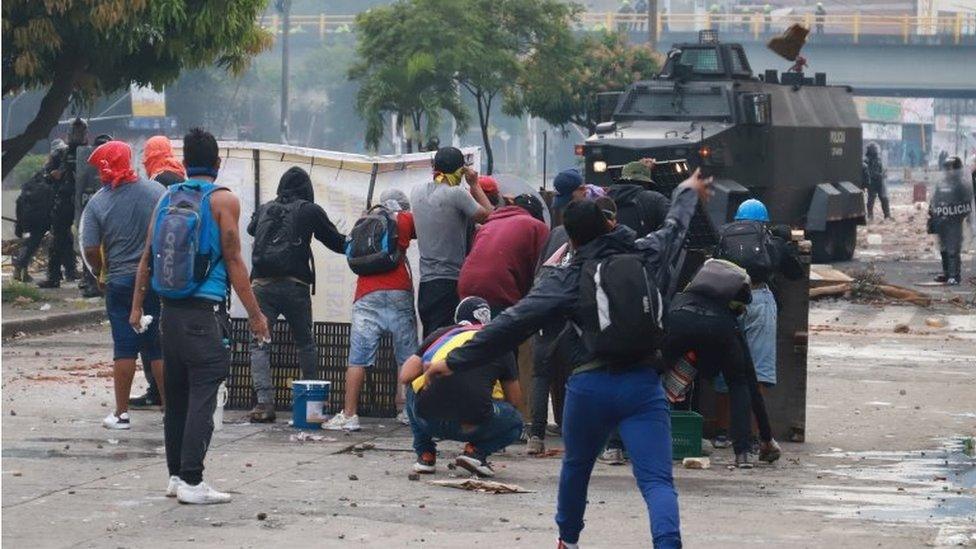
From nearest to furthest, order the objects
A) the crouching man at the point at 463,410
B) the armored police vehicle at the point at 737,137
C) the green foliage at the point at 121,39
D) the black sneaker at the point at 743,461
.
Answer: the crouching man at the point at 463,410 < the black sneaker at the point at 743,461 < the green foliage at the point at 121,39 < the armored police vehicle at the point at 737,137

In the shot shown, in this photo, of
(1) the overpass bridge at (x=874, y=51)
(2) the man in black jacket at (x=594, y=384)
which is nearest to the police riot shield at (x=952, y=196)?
(2) the man in black jacket at (x=594, y=384)

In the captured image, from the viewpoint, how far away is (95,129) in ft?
249

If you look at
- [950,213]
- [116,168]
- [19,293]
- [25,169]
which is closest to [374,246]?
[116,168]

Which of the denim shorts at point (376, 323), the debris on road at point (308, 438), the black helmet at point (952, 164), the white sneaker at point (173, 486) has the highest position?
the denim shorts at point (376, 323)

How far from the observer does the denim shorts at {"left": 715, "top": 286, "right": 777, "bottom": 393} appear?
11789 mm

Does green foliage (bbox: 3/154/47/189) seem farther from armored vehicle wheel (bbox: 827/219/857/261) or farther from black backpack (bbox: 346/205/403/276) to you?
black backpack (bbox: 346/205/403/276)

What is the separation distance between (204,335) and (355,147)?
101615 mm

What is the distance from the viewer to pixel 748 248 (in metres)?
11.6

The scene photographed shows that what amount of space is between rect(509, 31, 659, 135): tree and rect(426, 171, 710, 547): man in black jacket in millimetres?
33485

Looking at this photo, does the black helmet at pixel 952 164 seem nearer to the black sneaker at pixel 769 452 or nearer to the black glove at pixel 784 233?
the black glove at pixel 784 233

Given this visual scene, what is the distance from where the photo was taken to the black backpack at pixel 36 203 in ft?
78.0

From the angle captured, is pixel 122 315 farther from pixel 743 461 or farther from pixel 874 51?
pixel 874 51

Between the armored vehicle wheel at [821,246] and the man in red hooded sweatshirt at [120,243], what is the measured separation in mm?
21849

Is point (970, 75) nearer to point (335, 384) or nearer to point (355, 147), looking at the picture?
point (355, 147)
